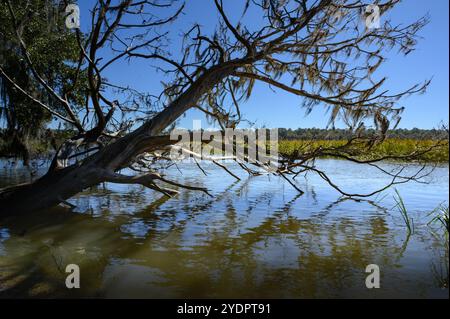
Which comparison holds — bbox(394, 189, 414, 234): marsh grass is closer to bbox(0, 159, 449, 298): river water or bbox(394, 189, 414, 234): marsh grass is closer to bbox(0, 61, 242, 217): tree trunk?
bbox(0, 159, 449, 298): river water

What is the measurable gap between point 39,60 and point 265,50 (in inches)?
341

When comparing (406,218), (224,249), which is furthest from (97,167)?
(406,218)

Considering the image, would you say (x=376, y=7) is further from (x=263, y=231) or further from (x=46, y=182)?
(x=46, y=182)

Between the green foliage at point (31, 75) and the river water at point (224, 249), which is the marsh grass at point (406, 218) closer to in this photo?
the river water at point (224, 249)

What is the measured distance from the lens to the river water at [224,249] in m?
3.59

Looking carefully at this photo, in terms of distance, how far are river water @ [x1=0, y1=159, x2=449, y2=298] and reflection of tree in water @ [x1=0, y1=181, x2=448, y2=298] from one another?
12 mm

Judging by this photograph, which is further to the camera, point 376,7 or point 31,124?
point 31,124

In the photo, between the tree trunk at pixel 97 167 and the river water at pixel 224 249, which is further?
the tree trunk at pixel 97 167

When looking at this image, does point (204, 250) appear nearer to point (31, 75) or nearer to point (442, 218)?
point (442, 218)

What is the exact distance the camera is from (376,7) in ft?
23.5

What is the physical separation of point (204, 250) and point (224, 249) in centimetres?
24

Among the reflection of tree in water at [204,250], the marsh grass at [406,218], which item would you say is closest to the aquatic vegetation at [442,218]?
the marsh grass at [406,218]

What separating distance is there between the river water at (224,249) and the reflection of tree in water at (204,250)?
12mm
